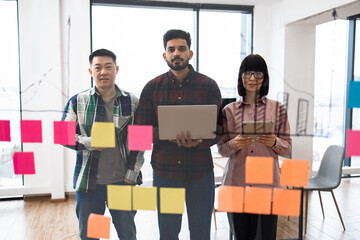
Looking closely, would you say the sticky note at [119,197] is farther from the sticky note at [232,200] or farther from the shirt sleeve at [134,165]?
the sticky note at [232,200]

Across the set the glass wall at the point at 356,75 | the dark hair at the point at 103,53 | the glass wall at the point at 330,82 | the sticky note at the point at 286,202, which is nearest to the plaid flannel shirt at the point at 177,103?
the dark hair at the point at 103,53

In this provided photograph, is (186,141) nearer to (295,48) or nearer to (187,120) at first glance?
(187,120)

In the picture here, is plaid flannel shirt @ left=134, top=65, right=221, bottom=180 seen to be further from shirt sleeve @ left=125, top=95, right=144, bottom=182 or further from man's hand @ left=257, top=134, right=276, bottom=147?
man's hand @ left=257, top=134, right=276, bottom=147

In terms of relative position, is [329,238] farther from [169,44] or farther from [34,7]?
[34,7]

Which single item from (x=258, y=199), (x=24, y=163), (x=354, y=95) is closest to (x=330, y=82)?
(x=354, y=95)

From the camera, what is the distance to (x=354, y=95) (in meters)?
1.16

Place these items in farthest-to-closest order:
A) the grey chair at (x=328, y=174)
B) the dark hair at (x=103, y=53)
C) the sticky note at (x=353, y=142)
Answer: the grey chair at (x=328, y=174), the dark hair at (x=103, y=53), the sticky note at (x=353, y=142)

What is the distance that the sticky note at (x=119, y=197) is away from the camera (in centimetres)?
126

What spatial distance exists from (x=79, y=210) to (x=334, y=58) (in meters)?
1.38

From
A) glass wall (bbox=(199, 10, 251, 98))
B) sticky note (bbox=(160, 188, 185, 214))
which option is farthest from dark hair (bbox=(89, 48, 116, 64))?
sticky note (bbox=(160, 188, 185, 214))

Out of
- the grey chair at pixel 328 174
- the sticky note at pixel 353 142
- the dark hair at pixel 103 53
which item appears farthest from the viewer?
the grey chair at pixel 328 174

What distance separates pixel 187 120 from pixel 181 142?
0.11 m

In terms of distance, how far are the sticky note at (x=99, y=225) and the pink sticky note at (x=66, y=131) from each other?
37 centimetres

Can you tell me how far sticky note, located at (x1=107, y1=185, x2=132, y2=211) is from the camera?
126 cm
